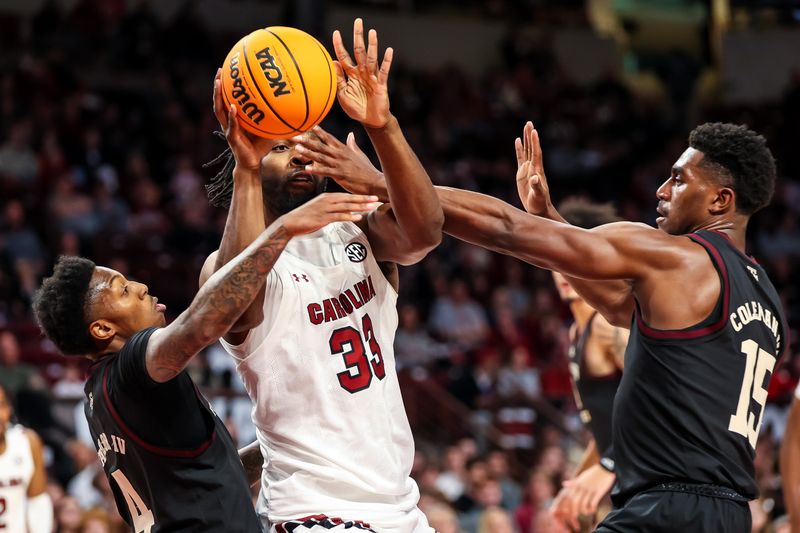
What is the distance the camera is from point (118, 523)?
9102mm

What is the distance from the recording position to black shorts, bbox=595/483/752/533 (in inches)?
154

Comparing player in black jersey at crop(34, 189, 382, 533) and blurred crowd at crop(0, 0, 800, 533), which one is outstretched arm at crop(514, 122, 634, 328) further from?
blurred crowd at crop(0, 0, 800, 533)

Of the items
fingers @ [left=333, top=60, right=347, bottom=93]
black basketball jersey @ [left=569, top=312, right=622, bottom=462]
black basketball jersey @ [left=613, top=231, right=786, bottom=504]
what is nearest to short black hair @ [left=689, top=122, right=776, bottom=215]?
black basketball jersey @ [left=613, top=231, right=786, bottom=504]

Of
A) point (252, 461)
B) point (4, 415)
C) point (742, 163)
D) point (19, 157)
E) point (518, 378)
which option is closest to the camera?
point (742, 163)

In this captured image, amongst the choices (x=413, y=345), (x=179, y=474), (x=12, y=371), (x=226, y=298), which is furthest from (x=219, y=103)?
(x=413, y=345)

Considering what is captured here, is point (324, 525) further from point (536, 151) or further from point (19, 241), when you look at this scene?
point (19, 241)

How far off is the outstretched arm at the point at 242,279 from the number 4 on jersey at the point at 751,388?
58.8 inches

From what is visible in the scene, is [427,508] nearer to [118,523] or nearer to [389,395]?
[118,523]

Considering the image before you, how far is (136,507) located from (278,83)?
1623mm

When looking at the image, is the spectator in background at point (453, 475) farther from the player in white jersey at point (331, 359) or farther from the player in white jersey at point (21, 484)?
the player in white jersey at point (331, 359)

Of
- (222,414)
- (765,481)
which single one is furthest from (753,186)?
(765,481)

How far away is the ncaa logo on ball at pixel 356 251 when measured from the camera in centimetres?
416

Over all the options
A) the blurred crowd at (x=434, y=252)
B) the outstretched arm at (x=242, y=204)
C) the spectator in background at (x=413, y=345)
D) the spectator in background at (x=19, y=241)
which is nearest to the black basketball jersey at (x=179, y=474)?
the outstretched arm at (x=242, y=204)

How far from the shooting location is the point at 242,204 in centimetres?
381
